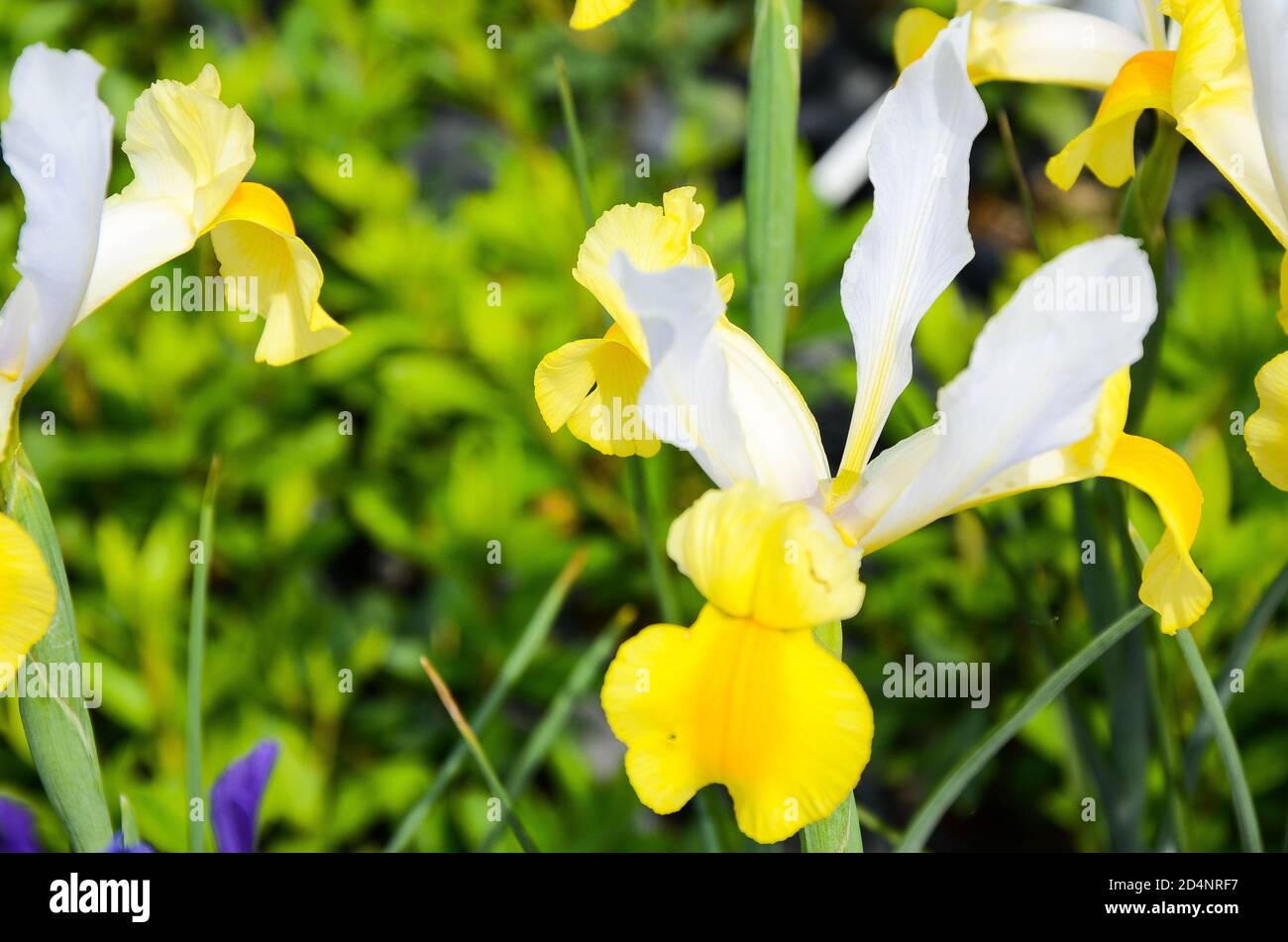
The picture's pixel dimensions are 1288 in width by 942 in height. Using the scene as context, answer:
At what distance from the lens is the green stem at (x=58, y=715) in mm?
437

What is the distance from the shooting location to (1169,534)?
0.43 metres

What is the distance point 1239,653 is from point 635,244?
0.36m

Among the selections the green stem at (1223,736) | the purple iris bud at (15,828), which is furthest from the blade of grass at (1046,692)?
the purple iris bud at (15,828)

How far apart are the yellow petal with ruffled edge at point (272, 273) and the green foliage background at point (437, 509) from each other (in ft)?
1.34

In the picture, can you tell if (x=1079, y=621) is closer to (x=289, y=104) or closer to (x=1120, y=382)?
(x=1120, y=382)

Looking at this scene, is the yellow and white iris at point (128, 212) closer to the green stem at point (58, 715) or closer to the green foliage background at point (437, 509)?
the green stem at point (58, 715)

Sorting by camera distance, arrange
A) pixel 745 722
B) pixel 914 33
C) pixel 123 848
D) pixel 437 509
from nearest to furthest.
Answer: pixel 745 722
pixel 123 848
pixel 914 33
pixel 437 509

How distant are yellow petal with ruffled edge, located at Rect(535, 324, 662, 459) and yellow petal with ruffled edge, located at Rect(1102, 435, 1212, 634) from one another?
0.59 ft

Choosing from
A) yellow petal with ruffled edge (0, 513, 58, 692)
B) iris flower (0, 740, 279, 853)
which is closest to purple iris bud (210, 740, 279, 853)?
iris flower (0, 740, 279, 853)

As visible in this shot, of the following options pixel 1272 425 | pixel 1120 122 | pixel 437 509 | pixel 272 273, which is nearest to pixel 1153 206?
pixel 1120 122

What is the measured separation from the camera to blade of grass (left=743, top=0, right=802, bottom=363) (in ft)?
1.76

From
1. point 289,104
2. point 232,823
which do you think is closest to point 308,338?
point 232,823

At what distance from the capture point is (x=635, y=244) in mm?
444

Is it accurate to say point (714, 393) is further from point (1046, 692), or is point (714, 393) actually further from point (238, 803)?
point (238, 803)
